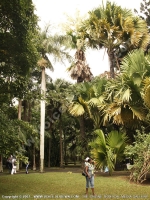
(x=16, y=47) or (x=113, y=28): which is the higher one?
(x=113, y=28)

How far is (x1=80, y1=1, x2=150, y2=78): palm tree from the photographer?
59.2 ft

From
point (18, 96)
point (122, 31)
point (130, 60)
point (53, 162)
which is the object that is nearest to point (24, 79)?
point (18, 96)

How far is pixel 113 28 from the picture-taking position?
58.9 ft

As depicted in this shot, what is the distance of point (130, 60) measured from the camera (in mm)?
14328

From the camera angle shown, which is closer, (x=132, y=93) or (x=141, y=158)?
(x=141, y=158)

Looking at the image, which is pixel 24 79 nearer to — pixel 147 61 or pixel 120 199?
pixel 120 199

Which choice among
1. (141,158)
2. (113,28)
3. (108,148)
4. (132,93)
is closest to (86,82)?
(113,28)

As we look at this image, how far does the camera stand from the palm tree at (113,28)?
59.2ft

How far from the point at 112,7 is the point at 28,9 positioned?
10.1 m

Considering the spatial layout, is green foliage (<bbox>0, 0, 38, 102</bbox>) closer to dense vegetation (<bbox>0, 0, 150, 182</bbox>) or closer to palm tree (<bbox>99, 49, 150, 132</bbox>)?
dense vegetation (<bbox>0, 0, 150, 182</bbox>)

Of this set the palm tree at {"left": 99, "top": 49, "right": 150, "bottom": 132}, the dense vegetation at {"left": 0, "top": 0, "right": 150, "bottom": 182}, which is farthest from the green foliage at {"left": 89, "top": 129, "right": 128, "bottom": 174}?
the palm tree at {"left": 99, "top": 49, "right": 150, "bottom": 132}

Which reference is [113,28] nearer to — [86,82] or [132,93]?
[86,82]

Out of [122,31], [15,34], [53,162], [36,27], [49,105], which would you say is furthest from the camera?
[53,162]

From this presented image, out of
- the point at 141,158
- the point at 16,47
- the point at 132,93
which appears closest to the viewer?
the point at 16,47
